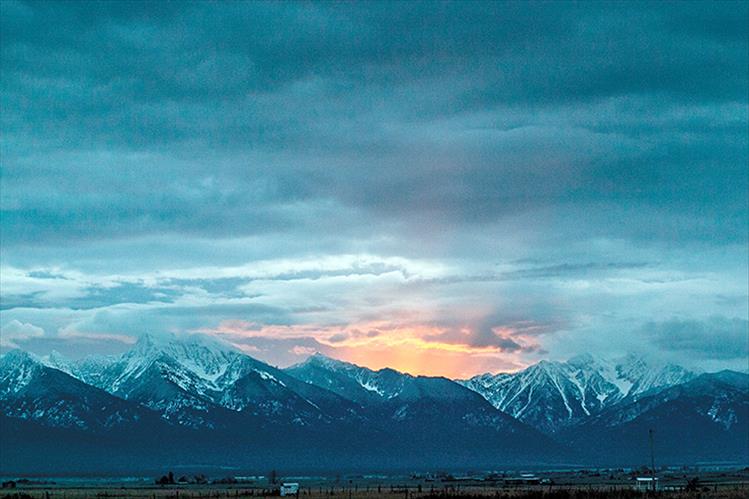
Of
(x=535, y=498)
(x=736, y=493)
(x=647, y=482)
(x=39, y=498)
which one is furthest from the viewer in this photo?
(x=647, y=482)

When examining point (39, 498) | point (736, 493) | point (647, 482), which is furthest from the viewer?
point (647, 482)

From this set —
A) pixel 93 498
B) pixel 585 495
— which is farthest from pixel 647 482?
pixel 93 498

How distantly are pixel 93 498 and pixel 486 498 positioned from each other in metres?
52.2

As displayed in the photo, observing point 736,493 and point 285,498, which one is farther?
point 285,498

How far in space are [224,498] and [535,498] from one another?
3701 cm

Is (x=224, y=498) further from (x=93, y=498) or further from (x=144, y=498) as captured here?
(x=93, y=498)

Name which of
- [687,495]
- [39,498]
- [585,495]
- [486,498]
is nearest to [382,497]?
[486,498]

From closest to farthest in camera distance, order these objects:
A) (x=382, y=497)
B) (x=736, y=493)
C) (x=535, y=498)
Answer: (x=535, y=498) → (x=736, y=493) → (x=382, y=497)

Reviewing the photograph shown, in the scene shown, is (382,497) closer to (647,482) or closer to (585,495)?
(585,495)

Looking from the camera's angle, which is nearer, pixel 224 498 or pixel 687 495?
Result: pixel 687 495

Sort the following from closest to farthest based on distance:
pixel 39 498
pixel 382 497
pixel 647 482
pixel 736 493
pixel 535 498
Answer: pixel 535 498
pixel 736 493
pixel 382 497
pixel 39 498
pixel 647 482

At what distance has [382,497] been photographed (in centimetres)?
12756

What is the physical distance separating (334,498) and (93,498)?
31.4m

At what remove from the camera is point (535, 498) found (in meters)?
112
